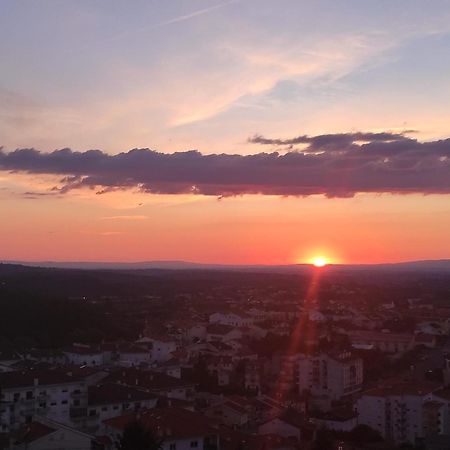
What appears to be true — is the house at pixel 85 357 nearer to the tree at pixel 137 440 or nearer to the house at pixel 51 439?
the house at pixel 51 439

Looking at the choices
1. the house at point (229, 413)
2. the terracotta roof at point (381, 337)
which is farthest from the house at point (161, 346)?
the terracotta roof at point (381, 337)

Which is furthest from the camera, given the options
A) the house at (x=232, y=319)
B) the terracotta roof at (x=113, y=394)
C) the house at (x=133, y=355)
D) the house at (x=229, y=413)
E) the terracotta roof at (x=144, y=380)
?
the house at (x=232, y=319)

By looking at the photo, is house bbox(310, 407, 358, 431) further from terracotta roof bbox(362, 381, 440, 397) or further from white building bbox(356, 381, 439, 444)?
terracotta roof bbox(362, 381, 440, 397)

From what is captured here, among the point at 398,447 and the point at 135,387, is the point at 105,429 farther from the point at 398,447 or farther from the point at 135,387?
the point at 398,447

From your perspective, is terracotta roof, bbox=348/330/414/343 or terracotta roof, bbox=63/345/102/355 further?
terracotta roof, bbox=348/330/414/343

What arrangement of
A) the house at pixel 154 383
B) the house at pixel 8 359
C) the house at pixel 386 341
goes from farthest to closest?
the house at pixel 386 341, the house at pixel 8 359, the house at pixel 154 383

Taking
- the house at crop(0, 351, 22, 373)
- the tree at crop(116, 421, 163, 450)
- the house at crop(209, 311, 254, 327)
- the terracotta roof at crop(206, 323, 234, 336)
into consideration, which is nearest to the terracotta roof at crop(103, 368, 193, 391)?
the house at crop(0, 351, 22, 373)
